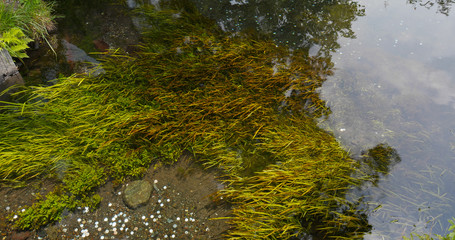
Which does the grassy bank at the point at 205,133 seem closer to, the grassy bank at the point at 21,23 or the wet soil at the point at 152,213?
the wet soil at the point at 152,213

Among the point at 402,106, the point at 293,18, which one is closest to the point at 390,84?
the point at 402,106

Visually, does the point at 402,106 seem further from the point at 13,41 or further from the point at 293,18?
the point at 13,41

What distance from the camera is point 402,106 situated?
3.65 meters

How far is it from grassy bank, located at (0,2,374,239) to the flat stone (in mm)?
124

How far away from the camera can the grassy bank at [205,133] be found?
2.82 m

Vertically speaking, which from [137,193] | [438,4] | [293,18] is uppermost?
[438,4]

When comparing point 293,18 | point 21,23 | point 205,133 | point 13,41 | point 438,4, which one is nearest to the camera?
point 205,133

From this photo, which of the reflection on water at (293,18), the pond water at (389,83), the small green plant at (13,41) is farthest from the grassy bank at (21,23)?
the reflection on water at (293,18)

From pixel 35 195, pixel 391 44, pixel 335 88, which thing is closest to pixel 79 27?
pixel 35 195

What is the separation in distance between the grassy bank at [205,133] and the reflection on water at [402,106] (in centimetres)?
28

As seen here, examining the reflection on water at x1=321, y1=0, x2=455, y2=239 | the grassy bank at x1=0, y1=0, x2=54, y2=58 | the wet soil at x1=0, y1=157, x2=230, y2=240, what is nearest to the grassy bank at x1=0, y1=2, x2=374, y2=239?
the wet soil at x1=0, y1=157, x2=230, y2=240

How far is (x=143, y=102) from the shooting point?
3.67m

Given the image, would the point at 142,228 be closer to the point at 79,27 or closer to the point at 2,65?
the point at 2,65

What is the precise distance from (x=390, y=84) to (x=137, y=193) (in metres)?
3.58
